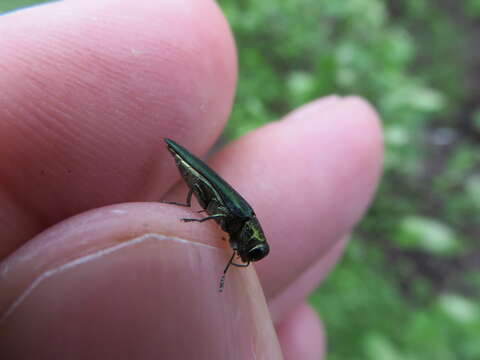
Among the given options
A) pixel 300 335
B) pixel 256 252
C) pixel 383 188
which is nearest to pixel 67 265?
pixel 256 252

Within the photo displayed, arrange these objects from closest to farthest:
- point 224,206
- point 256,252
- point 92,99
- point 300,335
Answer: point 92,99
point 256,252
point 224,206
point 300,335

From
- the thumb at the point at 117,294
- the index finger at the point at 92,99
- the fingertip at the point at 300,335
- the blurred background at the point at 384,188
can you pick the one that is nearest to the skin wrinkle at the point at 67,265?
the thumb at the point at 117,294

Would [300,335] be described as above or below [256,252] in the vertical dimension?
below

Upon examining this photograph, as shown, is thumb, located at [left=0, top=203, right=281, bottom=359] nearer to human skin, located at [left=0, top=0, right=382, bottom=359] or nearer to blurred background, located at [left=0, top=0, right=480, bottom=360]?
Answer: human skin, located at [left=0, top=0, right=382, bottom=359]

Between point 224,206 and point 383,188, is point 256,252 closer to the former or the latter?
point 224,206

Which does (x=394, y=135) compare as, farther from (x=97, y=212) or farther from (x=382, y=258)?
(x=97, y=212)

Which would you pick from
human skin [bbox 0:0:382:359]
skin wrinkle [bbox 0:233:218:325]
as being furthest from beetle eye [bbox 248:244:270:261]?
skin wrinkle [bbox 0:233:218:325]

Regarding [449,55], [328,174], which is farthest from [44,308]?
[449,55]
